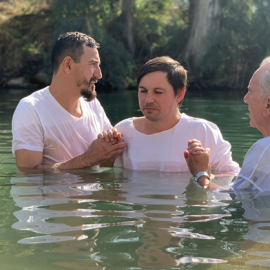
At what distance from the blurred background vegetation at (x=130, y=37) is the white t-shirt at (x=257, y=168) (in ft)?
77.2

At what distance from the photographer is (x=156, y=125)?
483 centimetres

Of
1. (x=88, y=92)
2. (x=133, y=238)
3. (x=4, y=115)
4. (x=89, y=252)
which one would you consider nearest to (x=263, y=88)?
(x=133, y=238)

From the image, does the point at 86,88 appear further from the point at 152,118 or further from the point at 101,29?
the point at 101,29

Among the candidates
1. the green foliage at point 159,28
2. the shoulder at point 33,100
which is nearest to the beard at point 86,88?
the shoulder at point 33,100

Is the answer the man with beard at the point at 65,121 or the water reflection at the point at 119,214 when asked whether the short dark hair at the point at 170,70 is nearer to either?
the man with beard at the point at 65,121

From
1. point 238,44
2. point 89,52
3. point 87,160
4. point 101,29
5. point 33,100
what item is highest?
point 101,29

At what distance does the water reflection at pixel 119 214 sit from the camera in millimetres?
2775

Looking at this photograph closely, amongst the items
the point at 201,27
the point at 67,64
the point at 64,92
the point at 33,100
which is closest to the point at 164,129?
the point at 64,92

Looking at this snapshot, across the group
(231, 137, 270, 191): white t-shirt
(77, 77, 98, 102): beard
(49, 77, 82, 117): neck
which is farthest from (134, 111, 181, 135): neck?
(231, 137, 270, 191): white t-shirt

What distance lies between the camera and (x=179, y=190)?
14.3 feet

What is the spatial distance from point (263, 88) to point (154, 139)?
1.73m

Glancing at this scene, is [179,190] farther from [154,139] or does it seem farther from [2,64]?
[2,64]

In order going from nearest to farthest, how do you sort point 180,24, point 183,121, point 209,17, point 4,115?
1. point 183,121
2. point 4,115
3. point 209,17
4. point 180,24

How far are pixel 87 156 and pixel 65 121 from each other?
47 centimetres
